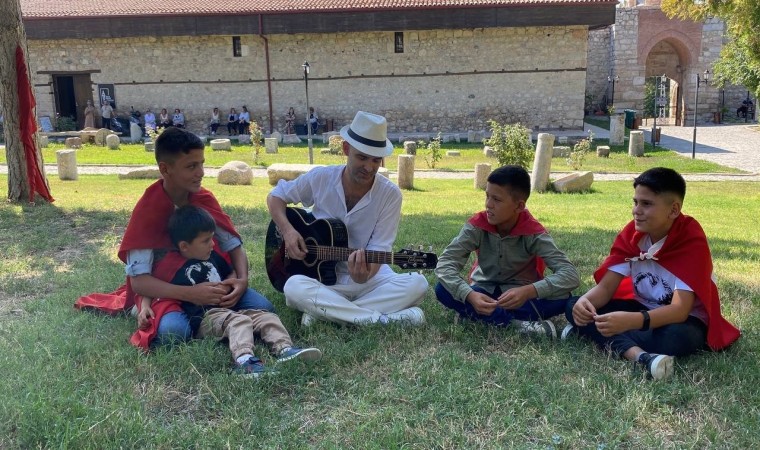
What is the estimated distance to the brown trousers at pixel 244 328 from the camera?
11.7ft

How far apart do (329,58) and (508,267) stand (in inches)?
928

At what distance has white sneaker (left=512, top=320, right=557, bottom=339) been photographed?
3859 mm

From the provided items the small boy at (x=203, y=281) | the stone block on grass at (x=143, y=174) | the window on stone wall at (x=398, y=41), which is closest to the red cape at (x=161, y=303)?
the small boy at (x=203, y=281)

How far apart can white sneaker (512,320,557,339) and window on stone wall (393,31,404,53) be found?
23531mm

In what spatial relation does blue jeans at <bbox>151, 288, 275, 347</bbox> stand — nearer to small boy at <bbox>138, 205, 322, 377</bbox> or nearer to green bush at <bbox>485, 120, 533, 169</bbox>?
small boy at <bbox>138, 205, 322, 377</bbox>

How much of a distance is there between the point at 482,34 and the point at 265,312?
78.5ft

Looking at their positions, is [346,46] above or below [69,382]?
above

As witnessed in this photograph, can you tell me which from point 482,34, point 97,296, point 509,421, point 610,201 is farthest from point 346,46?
point 509,421

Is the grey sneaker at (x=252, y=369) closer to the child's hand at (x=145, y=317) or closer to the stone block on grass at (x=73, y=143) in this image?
the child's hand at (x=145, y=317)

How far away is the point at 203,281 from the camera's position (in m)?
3.93

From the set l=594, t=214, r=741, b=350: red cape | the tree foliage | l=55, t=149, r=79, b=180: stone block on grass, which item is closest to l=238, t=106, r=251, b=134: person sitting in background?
l=55, t=149, r=79, b=180: stone block on grass

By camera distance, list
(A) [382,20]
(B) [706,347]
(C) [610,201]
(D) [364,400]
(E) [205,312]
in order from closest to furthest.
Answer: (D) [364,400]
(B) [706,347]
(E) [205,312]
(C) [610,201]
(A) [382,20]

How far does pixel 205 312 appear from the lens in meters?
3.85

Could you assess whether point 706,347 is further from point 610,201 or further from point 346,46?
point 346,46
